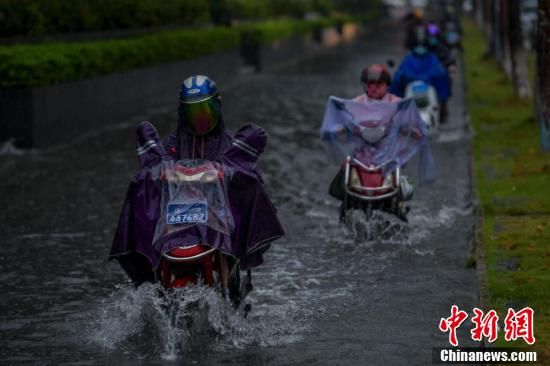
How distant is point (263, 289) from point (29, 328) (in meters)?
1.98

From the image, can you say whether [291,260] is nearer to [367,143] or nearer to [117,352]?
[367,143]

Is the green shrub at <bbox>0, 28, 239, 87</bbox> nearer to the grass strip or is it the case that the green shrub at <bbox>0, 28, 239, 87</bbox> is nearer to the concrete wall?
the concrete wall

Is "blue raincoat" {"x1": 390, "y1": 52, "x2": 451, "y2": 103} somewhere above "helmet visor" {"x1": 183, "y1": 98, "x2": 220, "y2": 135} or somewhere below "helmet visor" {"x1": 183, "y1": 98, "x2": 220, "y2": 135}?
below

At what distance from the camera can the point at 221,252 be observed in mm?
8695

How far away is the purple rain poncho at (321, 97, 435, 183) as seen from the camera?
13055mm

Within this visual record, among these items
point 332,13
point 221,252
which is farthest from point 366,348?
point 332,13

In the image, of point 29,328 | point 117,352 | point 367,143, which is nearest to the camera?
point 117,352

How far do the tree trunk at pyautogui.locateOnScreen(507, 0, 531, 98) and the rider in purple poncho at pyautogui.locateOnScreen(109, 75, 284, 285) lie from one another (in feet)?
60.1

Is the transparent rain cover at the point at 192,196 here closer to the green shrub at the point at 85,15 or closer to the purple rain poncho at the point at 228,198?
the purple rain poncho at the point at 228,198

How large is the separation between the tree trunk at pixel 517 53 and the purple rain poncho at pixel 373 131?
551 inches

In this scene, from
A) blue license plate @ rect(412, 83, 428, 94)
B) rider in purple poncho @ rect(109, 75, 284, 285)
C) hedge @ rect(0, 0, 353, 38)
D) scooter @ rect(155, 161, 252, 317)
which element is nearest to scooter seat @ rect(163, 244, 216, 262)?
scooter @ rect(155, 161, 252, 317)

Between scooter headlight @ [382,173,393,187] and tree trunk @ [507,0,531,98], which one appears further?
tree trunk @ [507,0,531,98]

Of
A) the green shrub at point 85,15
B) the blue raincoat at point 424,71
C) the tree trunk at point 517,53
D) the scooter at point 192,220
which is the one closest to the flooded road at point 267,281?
the scooter at point 192,220

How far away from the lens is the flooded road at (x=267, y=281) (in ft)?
28.6
